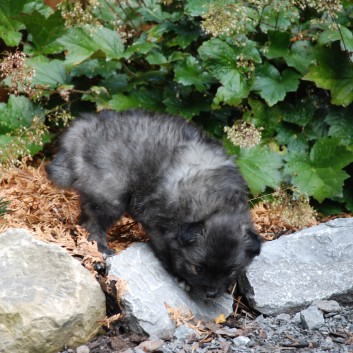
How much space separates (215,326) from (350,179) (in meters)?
2.84

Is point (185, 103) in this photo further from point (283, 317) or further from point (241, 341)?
point (241, 341)

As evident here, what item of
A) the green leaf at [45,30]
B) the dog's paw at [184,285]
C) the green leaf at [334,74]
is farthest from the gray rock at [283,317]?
the green leaf at [45,30]

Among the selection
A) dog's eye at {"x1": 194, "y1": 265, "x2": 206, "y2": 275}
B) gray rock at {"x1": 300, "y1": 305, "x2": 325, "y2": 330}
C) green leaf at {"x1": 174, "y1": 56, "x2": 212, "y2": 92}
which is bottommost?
gray rock at {"x1": 300, "y1": 305, "x2": 325, "y2": 330}

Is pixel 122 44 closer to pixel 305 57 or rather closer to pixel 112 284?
pixel 305 57

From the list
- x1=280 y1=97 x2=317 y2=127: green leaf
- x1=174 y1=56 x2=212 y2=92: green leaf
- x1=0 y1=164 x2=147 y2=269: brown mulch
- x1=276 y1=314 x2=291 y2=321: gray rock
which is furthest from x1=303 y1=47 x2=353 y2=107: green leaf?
x1=276 y1=314 x2=291 y2=321: gray rock

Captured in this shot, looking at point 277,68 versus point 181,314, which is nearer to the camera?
point 181,314

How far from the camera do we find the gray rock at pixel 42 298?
423cm

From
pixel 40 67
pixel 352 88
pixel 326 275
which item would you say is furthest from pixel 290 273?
pixel 40 67

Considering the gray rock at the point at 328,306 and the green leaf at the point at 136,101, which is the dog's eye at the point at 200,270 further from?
the green leaf at the point at 136,101

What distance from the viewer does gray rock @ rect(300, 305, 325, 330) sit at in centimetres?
479

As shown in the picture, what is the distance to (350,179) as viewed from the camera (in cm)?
705

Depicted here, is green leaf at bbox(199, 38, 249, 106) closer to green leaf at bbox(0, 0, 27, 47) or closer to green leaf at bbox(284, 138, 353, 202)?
green leaf at bbox(284, 138, 353, 202)

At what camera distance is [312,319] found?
4.82m

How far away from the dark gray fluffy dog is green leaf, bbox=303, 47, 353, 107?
1709 millimetres
